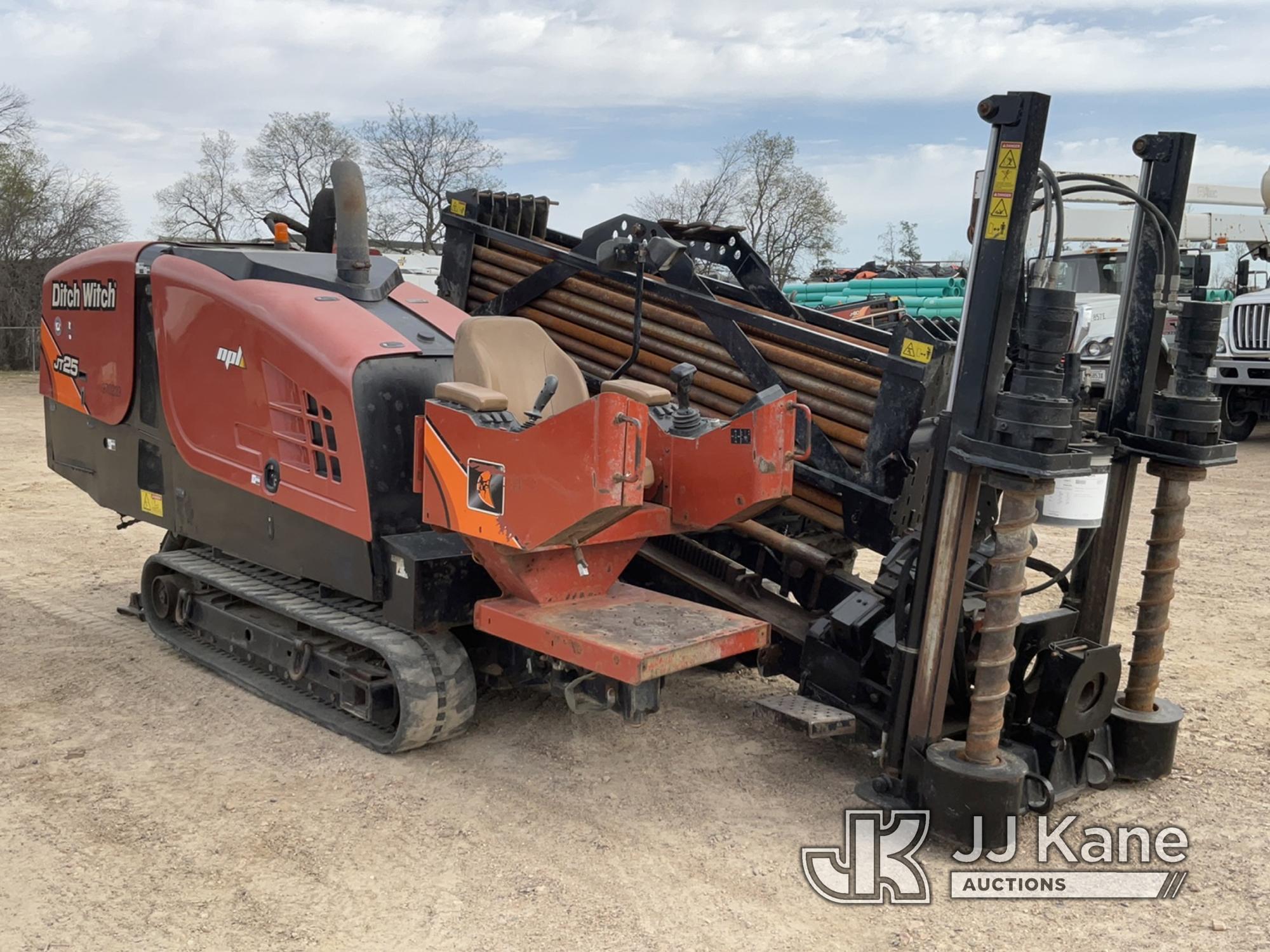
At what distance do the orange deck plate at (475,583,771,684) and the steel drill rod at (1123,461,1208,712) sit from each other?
142 cm

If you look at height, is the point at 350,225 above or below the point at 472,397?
above

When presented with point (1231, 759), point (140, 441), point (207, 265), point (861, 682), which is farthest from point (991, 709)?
point (140, 441)

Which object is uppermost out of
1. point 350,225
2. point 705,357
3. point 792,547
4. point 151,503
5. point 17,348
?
point 350,225

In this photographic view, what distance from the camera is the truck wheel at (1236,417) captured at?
49.6 ft

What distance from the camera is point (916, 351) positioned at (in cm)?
469

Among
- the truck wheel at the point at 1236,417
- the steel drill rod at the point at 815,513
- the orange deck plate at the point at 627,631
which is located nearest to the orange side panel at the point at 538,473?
the orange deck plate at the point at 627,631

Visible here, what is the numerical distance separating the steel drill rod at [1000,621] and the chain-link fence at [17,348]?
24.7 metres

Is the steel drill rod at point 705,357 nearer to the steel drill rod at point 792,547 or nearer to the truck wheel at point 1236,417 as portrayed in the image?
the steel drill rod at point 792,547

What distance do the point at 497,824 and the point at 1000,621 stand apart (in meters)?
1.84

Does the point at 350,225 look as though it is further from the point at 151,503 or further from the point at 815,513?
the point at 815,513

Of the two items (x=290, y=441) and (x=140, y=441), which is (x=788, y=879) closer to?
(x=290, y=441)

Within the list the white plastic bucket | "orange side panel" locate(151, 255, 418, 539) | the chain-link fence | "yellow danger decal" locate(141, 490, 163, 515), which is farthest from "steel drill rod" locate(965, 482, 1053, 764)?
the chain-link fence

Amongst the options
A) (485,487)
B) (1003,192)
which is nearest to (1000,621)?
(1003,192)

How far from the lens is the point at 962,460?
3.88 m
